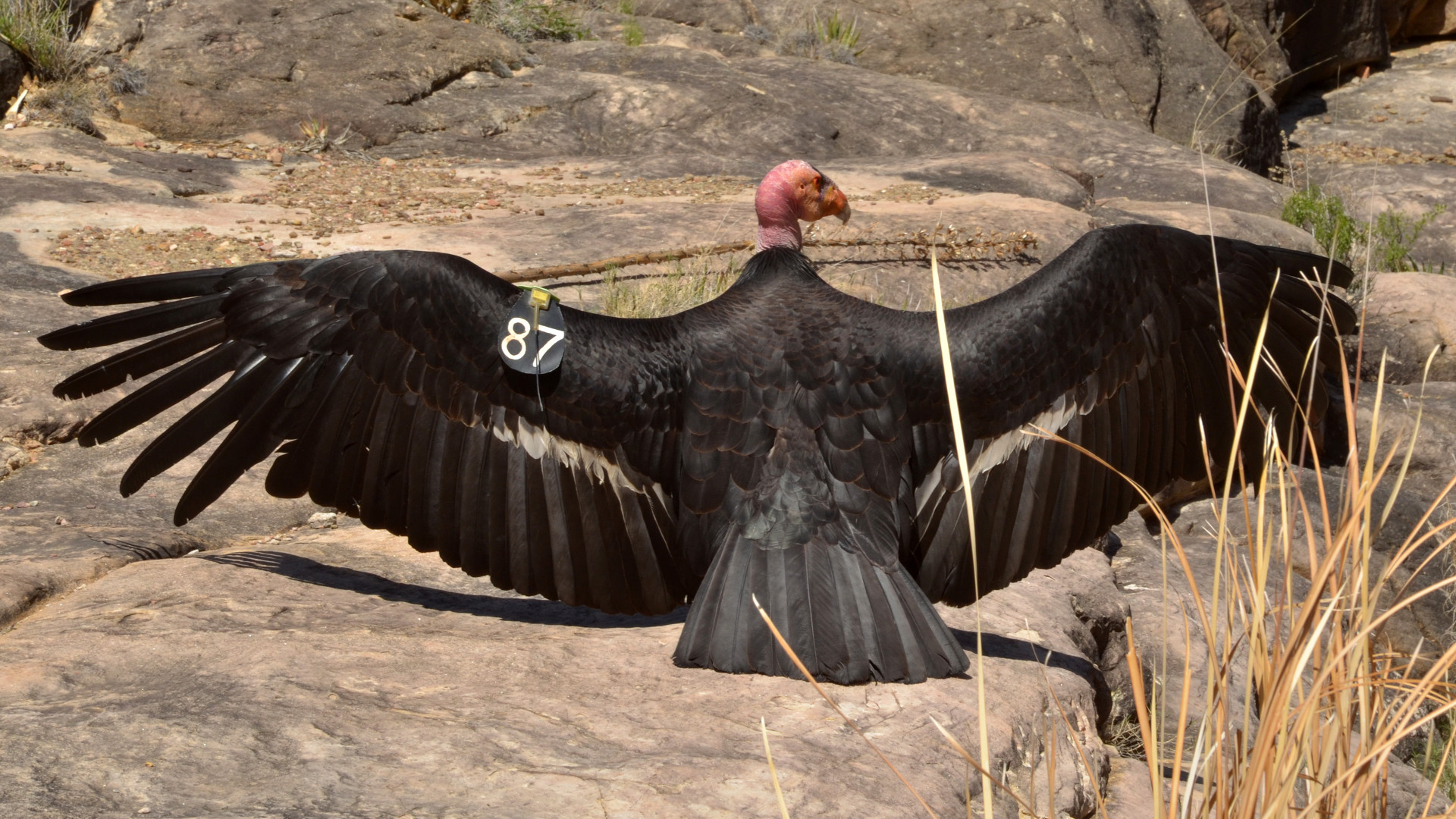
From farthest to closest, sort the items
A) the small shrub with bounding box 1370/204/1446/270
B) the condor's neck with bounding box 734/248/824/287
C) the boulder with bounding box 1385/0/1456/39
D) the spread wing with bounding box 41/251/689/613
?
the boulder with bounding box 1385/0/1456/39 < the small shrub with bounding box 1370/204/1446/270 < the condor's neck with bounding box 734/248/824/287 < the spread wing with bounding box 41/251/689/613

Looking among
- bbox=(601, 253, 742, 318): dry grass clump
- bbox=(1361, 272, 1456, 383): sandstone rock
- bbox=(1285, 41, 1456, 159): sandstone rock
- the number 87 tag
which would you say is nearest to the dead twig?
bbox=(601, 253, 742, 318): dry grass clump

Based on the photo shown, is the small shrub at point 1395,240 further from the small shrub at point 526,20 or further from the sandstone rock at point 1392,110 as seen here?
the small shrub at point 526,20

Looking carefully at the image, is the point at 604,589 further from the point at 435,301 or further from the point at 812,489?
the point at 435,301

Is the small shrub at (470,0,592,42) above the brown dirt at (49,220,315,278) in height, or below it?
above

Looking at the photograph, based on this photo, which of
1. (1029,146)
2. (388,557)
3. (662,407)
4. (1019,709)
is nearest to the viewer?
(1019,709)

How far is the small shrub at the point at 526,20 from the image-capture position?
12133 mm

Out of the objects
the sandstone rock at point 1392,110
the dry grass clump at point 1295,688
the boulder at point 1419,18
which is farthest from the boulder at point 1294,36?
the dry grass clump at point 1295,688

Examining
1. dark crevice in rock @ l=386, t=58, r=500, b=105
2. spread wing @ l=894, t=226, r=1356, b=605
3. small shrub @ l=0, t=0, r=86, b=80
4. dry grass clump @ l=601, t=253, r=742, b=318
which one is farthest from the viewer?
dark crevice in rock @ l=386, t=58, r=500, b=105

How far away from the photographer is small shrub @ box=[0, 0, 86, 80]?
938 centimetres

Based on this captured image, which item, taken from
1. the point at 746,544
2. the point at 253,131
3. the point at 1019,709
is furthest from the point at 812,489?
the point at 253,131

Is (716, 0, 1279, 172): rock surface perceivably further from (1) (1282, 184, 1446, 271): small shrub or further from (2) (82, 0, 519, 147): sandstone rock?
(2) (82, 0, 519, 147): sandstone rock

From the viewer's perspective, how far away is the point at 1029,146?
34.9 feet

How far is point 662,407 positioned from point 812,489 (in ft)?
1.50

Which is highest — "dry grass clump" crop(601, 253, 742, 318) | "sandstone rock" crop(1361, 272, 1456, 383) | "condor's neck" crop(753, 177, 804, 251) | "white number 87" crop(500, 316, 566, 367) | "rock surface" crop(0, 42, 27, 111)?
"rock surface" crop(0, 42, 27, 111)
